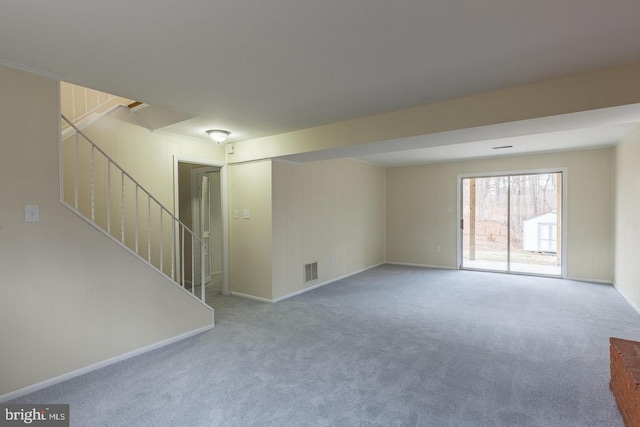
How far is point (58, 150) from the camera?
2549 mm

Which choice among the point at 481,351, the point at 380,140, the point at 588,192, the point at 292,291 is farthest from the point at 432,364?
the point at 588,192

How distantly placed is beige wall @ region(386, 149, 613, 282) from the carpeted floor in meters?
1.55

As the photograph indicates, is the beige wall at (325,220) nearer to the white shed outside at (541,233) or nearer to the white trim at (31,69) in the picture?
the white trim at (31,69)

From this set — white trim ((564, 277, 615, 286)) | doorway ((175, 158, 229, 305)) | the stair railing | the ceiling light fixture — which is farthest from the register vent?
white trim ((564, 277, 615, 286))

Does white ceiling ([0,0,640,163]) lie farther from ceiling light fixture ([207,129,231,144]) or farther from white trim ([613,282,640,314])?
white trim ([613,282,640,314])

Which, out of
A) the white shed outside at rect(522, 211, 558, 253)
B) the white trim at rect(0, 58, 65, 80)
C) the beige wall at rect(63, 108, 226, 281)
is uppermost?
the white trim at rect(0, 58, 65, 80)

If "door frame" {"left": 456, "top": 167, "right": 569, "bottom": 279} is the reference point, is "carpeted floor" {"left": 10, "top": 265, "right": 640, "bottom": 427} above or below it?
below

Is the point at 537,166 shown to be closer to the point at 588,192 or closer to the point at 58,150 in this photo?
the point at 588,192

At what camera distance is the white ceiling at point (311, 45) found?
5.49 ft

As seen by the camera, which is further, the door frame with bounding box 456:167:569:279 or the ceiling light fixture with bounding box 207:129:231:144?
the door frame with bounding box 456:167:569:279

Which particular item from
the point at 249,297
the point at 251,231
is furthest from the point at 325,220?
the point at 249,297

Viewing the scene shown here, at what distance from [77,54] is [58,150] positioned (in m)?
0.85

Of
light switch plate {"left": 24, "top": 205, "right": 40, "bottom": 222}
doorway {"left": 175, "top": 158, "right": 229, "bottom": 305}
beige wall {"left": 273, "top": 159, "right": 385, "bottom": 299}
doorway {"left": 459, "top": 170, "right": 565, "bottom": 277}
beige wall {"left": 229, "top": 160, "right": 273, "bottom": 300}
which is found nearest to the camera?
light switch plate {"left": 24, "top": 205, "right": 40, "bottom": 222}

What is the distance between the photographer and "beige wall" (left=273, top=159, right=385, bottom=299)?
4.80m
